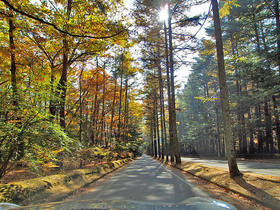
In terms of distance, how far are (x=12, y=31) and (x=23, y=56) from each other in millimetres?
1451

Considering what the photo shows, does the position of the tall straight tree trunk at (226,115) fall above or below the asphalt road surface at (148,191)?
above

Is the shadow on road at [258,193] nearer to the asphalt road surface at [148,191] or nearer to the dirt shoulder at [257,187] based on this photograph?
the dirt shoulder at [257,187]

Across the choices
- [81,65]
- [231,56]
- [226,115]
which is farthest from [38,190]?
[231,56]

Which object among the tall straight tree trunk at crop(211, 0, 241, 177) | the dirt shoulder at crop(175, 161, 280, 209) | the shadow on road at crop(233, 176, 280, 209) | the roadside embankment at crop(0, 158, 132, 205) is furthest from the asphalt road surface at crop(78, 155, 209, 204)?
the tall straight tree trunk at crop(211, 0, 241, 177)

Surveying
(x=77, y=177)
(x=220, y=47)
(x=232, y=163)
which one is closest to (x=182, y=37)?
(x=220, y=47)

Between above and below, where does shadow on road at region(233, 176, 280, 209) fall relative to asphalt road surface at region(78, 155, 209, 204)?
above

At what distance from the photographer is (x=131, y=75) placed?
95.2 ft

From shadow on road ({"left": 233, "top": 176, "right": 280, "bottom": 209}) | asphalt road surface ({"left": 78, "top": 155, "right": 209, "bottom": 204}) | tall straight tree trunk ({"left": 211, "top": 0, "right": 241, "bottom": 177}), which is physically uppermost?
tall straight tree trunk ({"left": 211, "top": 0, "right": 241, "bottom": 177})

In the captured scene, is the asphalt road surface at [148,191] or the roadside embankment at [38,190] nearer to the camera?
the roadside embankment at [38,190]

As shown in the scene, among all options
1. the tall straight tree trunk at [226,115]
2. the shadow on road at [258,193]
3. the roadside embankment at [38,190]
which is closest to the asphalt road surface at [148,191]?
→ the roadside embankment at [38,190]

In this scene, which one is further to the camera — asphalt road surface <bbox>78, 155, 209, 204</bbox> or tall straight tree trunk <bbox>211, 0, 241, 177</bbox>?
tall straight tree trunk <bbox>211, 0, 241, 177</bbox>

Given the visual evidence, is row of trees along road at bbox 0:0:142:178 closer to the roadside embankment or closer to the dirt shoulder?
the roadside embankment

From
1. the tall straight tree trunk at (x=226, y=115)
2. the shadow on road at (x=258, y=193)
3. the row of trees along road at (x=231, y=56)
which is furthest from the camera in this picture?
the row of trees along road at (x=231, y=56)

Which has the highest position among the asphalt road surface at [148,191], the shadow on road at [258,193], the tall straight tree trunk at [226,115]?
the tall straight tree trunk at [226,115]
